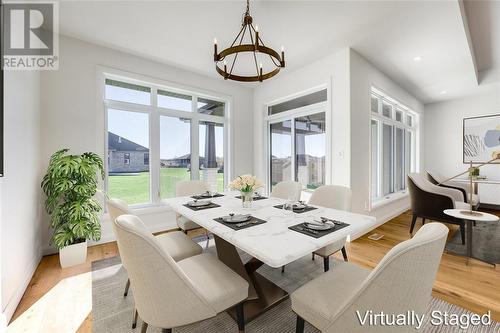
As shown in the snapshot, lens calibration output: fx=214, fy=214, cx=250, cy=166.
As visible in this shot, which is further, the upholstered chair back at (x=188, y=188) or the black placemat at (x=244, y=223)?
the upholstered chair back at (x=188, y=188)

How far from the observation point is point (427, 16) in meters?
2.41

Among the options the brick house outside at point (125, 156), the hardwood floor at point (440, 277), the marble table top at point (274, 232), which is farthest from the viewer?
the brick house outside at point (125, 156)

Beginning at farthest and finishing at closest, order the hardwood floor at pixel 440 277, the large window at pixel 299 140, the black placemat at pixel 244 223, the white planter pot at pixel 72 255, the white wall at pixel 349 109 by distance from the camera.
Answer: the large window at pixel 299 140 → the white wall at pixel 349 109 → the white planter pot at pixel 72 255 → the hardwood floor at pixel 440 277 → the black placemat at pixel 244 223

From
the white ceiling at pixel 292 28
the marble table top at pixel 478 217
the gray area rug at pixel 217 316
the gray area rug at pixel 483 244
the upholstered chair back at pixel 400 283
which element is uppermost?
the white ceiling at pixel 292 28

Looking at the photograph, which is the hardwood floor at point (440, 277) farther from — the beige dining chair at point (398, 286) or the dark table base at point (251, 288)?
the beige dining chair at point (398, 286)

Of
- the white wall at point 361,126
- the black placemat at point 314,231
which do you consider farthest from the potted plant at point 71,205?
the white wall at point 361,126

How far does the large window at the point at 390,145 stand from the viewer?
13.6 ft

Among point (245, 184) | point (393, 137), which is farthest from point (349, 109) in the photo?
point (393, 137)

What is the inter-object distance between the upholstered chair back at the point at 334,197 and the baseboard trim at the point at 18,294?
2692mm

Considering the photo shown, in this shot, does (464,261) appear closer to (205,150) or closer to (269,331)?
(269,331)

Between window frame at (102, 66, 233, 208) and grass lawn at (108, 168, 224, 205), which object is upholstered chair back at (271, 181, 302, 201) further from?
grass lawn at (108, 168, 224, 205)

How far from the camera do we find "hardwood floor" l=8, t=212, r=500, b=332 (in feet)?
5.86

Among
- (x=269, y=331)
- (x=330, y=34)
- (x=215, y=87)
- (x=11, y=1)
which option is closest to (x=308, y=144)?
(x=330, y=34)

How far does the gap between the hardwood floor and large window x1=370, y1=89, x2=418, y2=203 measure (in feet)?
4.35
